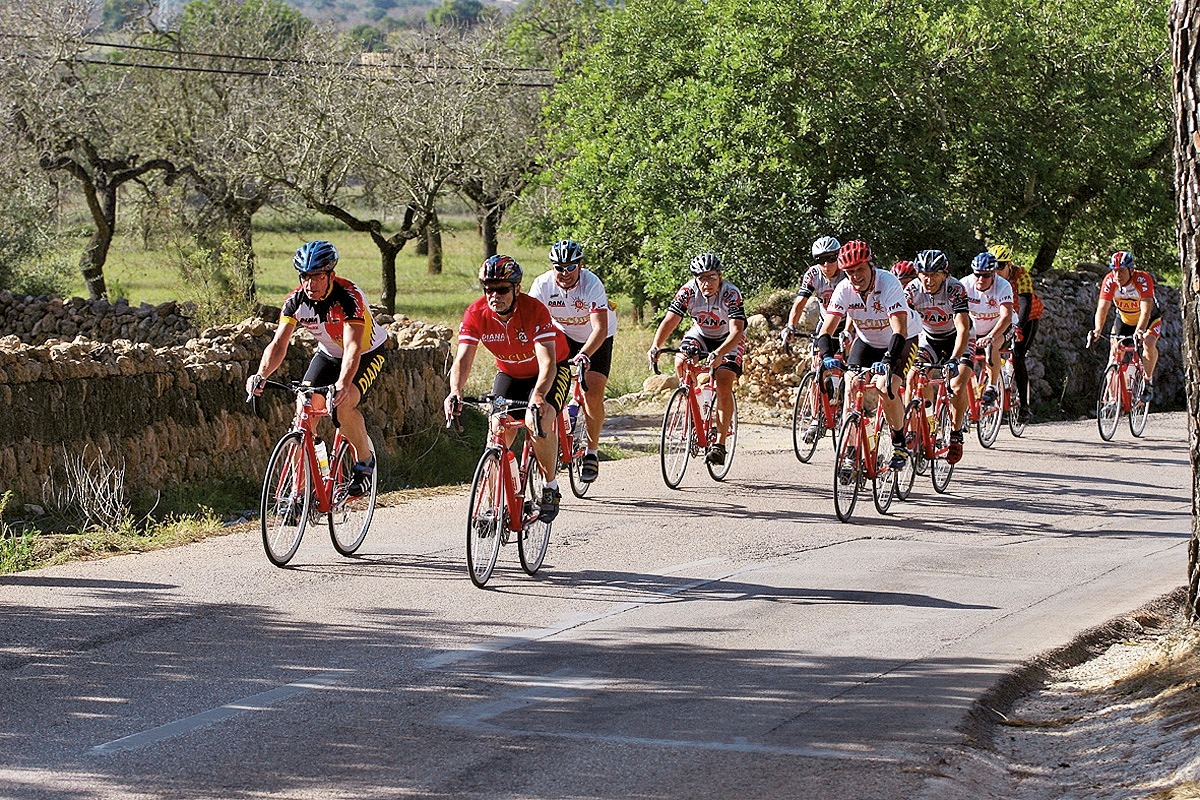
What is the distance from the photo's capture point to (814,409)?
592 inches

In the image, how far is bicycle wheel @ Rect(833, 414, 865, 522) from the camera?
11727 mm

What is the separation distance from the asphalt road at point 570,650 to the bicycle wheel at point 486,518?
184 mm

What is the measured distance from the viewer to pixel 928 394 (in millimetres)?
13703

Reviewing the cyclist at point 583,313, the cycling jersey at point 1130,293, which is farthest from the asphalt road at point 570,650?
the cycling jersey at point 1130,293

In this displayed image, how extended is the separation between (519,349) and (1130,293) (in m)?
10.6

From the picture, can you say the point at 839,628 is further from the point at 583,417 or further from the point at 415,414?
the point at 415,414

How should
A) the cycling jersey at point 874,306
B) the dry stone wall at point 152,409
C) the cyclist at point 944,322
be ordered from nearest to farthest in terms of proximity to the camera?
the dry stone wall at point 152,409 < the cycling jersey at point 874,306 < the cyclist at point 944,322

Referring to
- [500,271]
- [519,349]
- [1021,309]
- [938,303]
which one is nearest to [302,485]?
[519,349]

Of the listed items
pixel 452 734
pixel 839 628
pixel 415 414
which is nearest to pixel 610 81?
pixel 415 414

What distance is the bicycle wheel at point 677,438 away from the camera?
13.4 metres

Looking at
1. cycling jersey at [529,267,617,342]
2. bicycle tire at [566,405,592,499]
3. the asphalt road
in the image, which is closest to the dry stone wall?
the asphalt road

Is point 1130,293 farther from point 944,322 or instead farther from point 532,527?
point 532,527

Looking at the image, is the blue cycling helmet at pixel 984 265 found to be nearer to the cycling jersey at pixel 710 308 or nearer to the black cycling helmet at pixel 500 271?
the cycling jersey at pixel 710 308

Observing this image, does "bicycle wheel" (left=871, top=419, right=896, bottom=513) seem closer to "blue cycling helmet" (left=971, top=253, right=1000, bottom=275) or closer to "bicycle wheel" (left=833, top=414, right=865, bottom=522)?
"bicycle wheel" (left=833, top=414, right=865, bottom=522)
